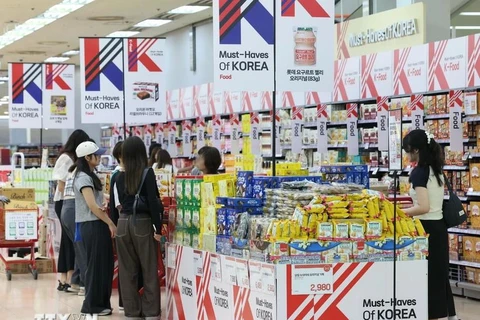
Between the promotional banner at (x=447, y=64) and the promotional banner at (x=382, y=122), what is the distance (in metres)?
0.75

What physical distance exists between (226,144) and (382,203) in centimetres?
1030

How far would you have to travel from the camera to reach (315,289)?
5562mm

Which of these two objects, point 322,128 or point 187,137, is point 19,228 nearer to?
point 322,128

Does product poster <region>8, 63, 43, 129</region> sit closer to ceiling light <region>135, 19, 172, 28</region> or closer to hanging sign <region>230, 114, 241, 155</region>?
hanging sign <region>230, 114, 241, 155</region>

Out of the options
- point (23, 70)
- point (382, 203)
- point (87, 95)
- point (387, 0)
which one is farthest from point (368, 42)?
point (382, 203)

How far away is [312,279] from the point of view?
5.56 meters

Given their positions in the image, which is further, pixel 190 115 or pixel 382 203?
pixel 190 115

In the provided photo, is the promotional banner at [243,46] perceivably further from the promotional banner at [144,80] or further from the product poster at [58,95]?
the product poster at [58,95]

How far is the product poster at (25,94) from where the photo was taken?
49.1 feet

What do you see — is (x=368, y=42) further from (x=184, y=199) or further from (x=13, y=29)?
(x=13, y=29)

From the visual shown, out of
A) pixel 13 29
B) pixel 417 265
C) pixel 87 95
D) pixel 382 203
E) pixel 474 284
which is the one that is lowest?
pixel 474 284

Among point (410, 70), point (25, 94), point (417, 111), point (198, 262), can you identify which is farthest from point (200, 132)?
point (198, 262)

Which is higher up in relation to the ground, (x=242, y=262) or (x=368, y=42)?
(x=368, y=42)

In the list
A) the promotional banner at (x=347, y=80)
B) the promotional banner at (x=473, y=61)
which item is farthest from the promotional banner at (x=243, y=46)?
the promotional banner at (x=347, y=80)
